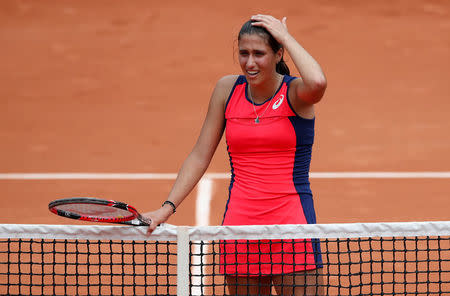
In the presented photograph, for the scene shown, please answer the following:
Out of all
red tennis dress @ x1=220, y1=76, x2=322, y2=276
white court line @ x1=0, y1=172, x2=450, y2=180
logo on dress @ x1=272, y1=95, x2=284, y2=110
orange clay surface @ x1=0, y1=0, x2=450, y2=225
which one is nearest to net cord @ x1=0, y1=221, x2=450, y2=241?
red tennis dress @ x1=220, y1=76, x2=322, y2=276

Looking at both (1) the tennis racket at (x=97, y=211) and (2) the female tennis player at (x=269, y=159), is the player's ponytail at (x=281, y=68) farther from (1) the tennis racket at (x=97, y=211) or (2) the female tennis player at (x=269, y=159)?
(1) the tennis racket at (x=97, y=211)

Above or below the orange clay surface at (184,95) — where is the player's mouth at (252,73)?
below

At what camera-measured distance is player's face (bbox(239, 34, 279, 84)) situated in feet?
9.58

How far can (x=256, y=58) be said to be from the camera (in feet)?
9.62

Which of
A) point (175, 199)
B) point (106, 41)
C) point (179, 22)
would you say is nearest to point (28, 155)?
point (106, 41)

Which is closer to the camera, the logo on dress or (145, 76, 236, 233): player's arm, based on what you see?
the logo on dress

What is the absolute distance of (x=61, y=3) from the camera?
1293cm

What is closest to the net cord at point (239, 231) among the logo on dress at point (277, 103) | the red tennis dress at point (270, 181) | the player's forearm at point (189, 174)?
the red tennis dress at point (270, 181)

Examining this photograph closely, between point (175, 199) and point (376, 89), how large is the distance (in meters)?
7.49

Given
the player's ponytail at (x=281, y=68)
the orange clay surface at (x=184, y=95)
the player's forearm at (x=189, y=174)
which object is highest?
the orange clay surface at (x=184, y=95)

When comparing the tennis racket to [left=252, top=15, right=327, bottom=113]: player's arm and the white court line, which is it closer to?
[left=252, top=15, right=327, bottom=113]: player's arm

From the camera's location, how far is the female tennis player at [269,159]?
9.53ft

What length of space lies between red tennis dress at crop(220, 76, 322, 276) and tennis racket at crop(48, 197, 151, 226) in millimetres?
392

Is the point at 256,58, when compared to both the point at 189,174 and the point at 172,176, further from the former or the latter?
the point at 172,176
